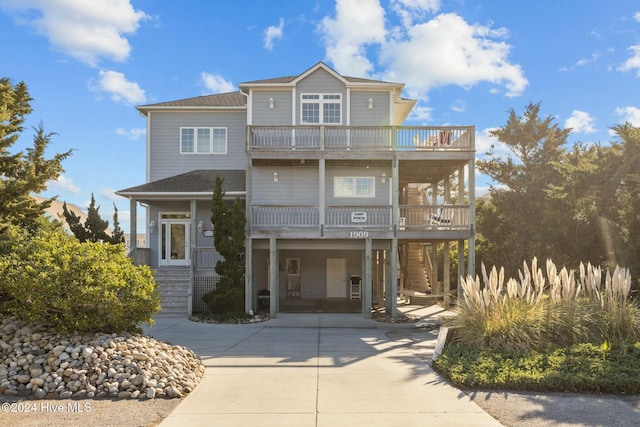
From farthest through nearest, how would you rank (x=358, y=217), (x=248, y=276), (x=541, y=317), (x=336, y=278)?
(x=336, y=278) → (x=358, y=217) → (x=248, y=276) → (x=541, y=317)

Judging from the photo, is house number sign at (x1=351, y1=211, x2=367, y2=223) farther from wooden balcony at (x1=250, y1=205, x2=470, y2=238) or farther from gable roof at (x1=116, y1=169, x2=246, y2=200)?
gable roof at (x1=116, y1=169, x2=246, y2=200)

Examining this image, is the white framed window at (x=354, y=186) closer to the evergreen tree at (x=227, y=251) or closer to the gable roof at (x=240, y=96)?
the gable roof at (x=240, y=96)

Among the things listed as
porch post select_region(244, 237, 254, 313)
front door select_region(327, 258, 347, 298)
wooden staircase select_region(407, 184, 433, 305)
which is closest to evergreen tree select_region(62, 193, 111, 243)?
porch post select_region(244, 237, 254, 313)

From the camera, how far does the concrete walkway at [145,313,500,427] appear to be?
5949mm

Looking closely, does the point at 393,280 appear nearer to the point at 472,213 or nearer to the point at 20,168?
the point at 472,213

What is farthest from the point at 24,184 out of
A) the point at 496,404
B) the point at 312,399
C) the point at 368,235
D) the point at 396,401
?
the point at 496,404

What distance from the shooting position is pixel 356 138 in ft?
56.0

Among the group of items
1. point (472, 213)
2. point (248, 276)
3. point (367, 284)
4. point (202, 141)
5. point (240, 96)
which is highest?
point (240, 96)

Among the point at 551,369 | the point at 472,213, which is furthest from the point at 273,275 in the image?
the point at 551,369

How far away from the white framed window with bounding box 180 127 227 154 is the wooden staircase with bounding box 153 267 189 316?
509 cm

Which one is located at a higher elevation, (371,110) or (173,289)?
(371,110)

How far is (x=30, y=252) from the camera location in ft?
28.0

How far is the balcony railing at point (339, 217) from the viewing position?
16016mm

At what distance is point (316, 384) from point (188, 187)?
1207 cm
